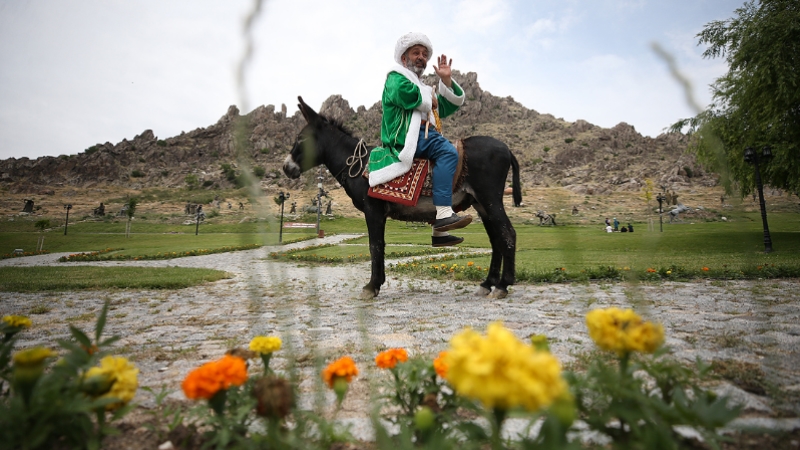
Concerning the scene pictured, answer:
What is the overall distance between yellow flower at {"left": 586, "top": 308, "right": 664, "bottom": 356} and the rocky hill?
240 feet

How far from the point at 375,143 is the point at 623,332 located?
8892 cm

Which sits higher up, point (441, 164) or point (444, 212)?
point (441, 164)

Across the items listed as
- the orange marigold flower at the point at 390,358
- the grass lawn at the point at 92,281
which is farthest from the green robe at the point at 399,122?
the grass lawn at the point at 92,281

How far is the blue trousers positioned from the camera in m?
5.06

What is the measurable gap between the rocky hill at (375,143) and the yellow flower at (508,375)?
73.8m

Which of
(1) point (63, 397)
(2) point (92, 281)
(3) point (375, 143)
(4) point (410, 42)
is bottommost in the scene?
(2) point (92, 281)

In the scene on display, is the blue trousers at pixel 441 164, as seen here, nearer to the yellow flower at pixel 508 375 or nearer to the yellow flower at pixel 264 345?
the yellow flower at pixel 264 345

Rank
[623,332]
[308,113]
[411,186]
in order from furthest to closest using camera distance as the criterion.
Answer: [308,113] < [411,186] < [623,332]

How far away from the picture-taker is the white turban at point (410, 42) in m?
5.30

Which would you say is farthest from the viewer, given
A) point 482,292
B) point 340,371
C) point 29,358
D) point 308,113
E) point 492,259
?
point 308,113

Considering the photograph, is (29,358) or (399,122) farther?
(399,122)

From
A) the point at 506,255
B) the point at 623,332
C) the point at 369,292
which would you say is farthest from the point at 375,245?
the point at 623,332

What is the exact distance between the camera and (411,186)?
516cm

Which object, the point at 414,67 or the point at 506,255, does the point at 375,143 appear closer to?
the point at 414,67
